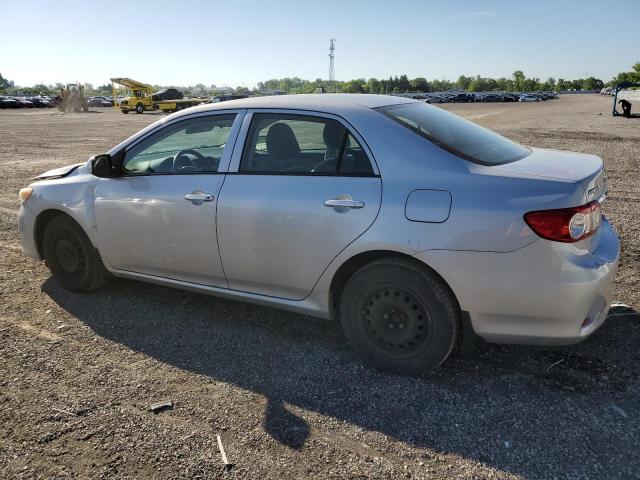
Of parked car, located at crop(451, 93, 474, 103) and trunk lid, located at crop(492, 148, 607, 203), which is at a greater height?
parked car, located at crop(451, 93, 474, 103)

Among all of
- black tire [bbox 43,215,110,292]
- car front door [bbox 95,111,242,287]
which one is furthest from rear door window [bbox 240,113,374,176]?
black tire [bbox 43,215,110,292]

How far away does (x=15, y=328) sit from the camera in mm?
4070

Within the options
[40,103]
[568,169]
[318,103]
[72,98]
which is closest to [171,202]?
[318,103]

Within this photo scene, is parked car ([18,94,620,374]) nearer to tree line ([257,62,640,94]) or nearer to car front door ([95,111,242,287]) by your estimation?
car front door ([95,111,242,287])

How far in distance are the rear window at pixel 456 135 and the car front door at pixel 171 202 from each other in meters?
1.20

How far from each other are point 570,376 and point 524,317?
2.25 ft

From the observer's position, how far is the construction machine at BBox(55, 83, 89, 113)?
1996 inches

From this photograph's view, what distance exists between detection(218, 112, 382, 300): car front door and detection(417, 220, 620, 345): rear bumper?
566mm

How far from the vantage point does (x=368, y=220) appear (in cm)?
308

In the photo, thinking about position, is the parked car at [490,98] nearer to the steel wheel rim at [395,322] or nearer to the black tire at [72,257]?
the black tire at [72,257]

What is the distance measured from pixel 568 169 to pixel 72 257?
12.9 feet

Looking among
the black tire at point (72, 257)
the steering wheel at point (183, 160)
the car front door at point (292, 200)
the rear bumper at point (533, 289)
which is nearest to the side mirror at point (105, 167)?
the steering wheel at point (183, 160)

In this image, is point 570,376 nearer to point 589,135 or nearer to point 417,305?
point 417,305

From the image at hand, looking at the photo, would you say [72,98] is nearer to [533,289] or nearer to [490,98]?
[533,289]
